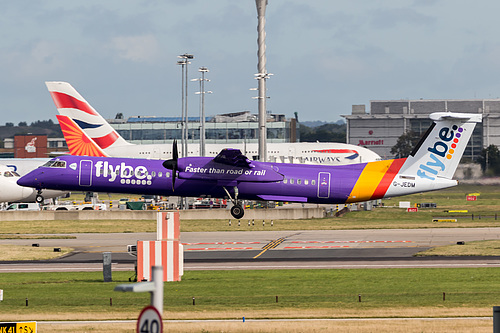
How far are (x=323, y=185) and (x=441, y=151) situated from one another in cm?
814

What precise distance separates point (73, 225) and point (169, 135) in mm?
126723

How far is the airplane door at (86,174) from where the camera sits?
44.6m

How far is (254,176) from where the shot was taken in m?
45.4

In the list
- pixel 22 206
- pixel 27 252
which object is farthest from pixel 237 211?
pixel 22 206

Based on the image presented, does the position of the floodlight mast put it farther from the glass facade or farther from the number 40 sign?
the glass facade

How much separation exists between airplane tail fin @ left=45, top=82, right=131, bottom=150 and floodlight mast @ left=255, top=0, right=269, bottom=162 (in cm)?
2728

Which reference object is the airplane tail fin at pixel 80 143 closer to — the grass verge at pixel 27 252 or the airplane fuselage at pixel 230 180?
the grass verge at pixel 27 252

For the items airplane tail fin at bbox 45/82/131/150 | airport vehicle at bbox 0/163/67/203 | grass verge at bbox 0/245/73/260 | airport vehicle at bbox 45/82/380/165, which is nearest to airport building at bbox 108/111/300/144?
airport vehicle at bbox 45/82/380/165

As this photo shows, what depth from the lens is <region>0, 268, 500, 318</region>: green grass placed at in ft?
99.7

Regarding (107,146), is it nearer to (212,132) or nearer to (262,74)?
(262,74)

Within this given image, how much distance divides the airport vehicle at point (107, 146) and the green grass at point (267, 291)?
47351mm

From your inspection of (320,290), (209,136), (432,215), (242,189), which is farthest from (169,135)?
(320,290)

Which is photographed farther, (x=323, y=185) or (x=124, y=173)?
(x=323, y=185)

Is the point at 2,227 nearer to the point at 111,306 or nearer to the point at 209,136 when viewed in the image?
the point at 111,306
